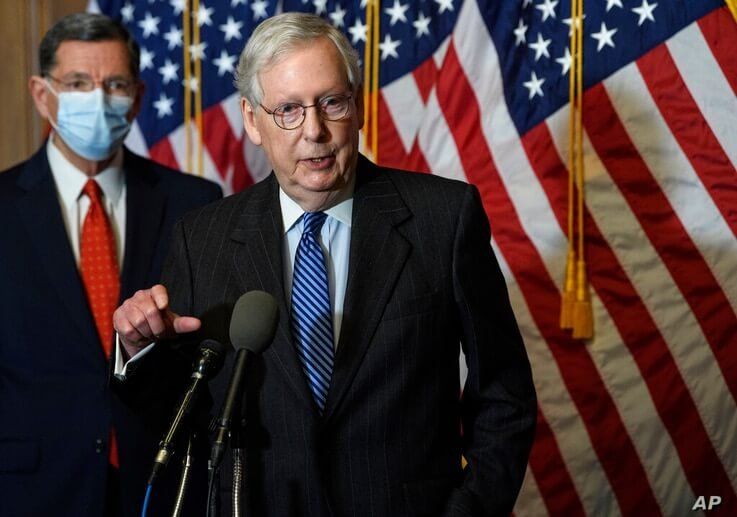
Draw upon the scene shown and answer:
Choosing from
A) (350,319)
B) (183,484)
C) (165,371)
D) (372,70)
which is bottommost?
(183,484)

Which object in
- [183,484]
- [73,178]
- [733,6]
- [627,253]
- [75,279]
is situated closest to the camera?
[183,484]

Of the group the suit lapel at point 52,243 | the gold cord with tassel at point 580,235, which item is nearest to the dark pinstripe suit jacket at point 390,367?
the suit lapel at point 52,243

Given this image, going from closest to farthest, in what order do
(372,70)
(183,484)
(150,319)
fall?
(183,484) < (150,319) < (372,70)

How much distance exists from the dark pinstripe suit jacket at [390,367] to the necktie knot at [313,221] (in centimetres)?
7

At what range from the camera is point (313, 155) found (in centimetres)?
196

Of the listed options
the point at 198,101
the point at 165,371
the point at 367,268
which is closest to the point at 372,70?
the point at 198,101

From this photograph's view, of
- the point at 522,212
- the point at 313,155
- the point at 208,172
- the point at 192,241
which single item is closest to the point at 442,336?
the point at 313,155

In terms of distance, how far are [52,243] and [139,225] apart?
0.89 ft

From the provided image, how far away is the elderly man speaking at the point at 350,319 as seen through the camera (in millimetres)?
1913

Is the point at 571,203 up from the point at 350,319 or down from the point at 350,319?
up

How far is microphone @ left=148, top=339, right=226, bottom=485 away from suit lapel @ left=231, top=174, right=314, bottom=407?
30 centimetres

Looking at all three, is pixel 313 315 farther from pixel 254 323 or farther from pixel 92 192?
pixel 92 192

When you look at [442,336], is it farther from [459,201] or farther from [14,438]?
[14,438]

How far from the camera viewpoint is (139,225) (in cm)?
307
